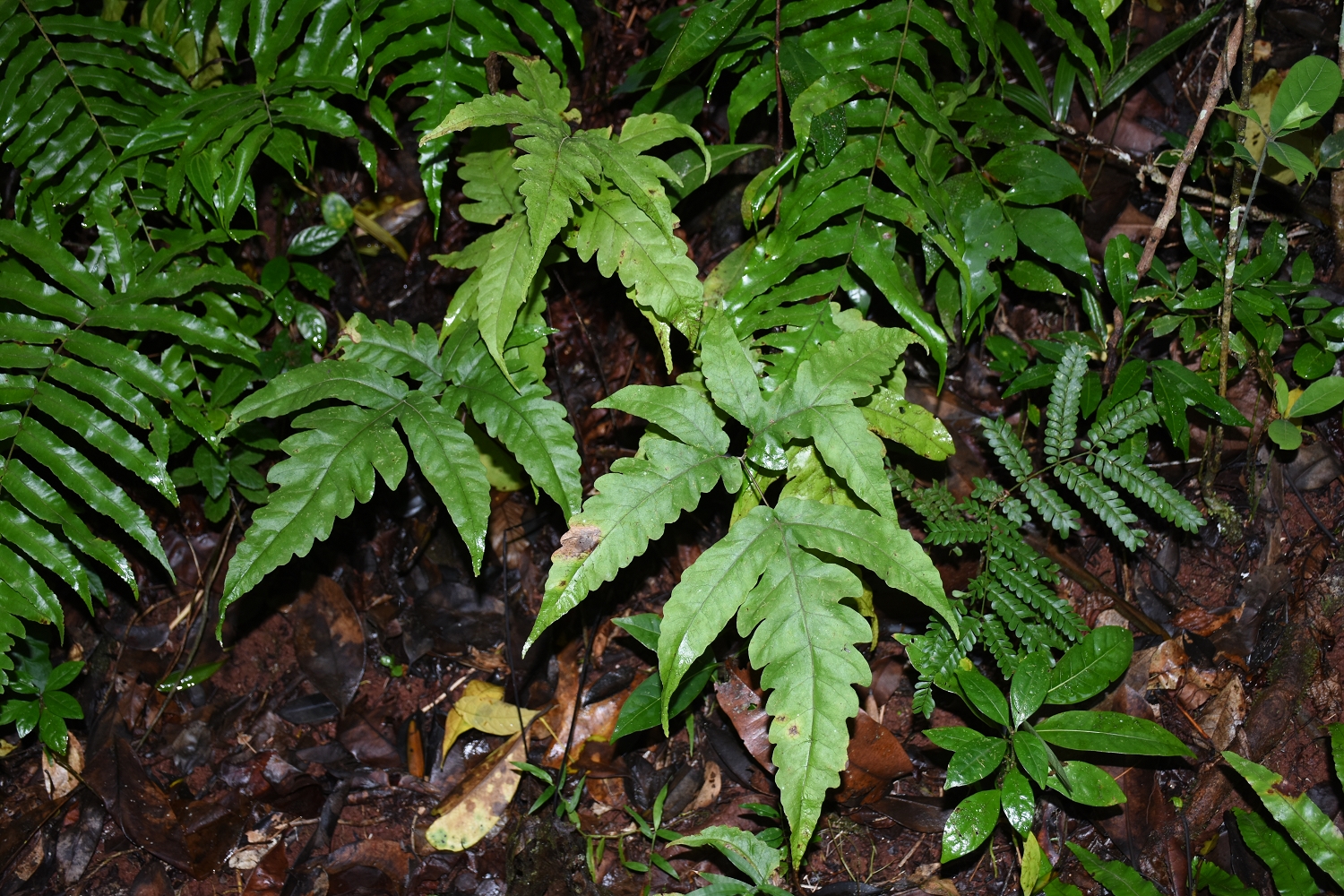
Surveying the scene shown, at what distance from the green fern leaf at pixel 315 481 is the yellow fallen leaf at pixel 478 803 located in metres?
1.19

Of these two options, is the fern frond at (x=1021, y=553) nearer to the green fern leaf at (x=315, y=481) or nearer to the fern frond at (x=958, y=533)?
the fern frond at (x=958, y=533)

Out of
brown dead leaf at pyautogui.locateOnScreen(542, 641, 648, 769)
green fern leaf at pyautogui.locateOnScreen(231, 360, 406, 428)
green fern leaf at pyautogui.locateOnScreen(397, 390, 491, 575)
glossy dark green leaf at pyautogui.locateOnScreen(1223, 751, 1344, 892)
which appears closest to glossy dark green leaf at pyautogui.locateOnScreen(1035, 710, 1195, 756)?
glossy dark green leaf at pyautogui.locateOnScreen(1223, 751, 1344, 892)

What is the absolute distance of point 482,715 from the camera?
3254 millimetres

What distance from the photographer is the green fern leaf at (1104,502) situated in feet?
8.48

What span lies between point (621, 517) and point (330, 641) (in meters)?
1.92

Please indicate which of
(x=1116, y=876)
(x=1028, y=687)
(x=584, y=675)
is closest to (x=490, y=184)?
(x=584, y=675)

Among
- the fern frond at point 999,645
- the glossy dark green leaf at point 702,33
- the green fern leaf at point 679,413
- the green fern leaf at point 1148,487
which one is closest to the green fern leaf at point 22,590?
the green fern leaf at point 679,413

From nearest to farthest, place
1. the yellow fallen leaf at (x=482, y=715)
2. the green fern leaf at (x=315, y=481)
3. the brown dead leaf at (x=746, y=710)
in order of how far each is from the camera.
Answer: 1. the green fern leaf at (x=315, y=481)
2. the brown dead leaf at (x=746, y=710)
3. the yellow fallen leaf at (x=482, y=715)

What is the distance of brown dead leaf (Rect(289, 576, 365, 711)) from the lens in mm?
3449

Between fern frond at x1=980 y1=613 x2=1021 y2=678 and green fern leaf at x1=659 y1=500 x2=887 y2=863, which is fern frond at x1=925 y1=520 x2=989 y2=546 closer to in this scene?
fern frond at x1=980 y1=613 x2=1021 y2=678

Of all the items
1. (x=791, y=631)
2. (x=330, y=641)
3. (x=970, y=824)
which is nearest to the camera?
(x=791, y=631)

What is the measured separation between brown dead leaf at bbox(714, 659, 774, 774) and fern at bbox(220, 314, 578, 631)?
0.94 m

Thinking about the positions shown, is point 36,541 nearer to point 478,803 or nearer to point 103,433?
point 103,433

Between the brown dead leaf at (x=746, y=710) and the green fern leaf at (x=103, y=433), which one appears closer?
the green fern leaf at (x=103, y=433)
